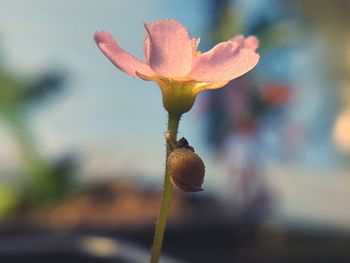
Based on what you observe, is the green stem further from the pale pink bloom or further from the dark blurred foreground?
the dark blurred foreground

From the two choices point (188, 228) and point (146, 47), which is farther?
point (188, 228)

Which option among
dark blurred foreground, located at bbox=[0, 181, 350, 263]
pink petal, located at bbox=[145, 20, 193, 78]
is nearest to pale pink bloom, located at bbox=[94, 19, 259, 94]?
pink petal, located at bbox=[145, 20, 193, 78]

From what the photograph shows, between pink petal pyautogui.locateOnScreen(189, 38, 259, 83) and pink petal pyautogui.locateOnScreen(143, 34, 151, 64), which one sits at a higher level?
pink petal pyautogui.locateOnScreen(143, 34, 151, 64)

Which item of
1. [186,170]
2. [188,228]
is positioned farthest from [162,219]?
[188,228]

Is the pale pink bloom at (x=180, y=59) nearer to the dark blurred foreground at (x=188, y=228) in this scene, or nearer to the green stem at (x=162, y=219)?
the green stem at (x=162, y=219)

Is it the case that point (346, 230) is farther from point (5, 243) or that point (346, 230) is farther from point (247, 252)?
point (5, 243)

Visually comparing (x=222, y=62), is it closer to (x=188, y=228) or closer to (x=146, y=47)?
(x=146, y=47)

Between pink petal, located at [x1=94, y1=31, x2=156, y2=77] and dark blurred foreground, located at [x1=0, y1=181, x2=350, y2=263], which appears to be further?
dark blurred foreground, located at [x1=0, y1=181, x2=350, y2=263]
